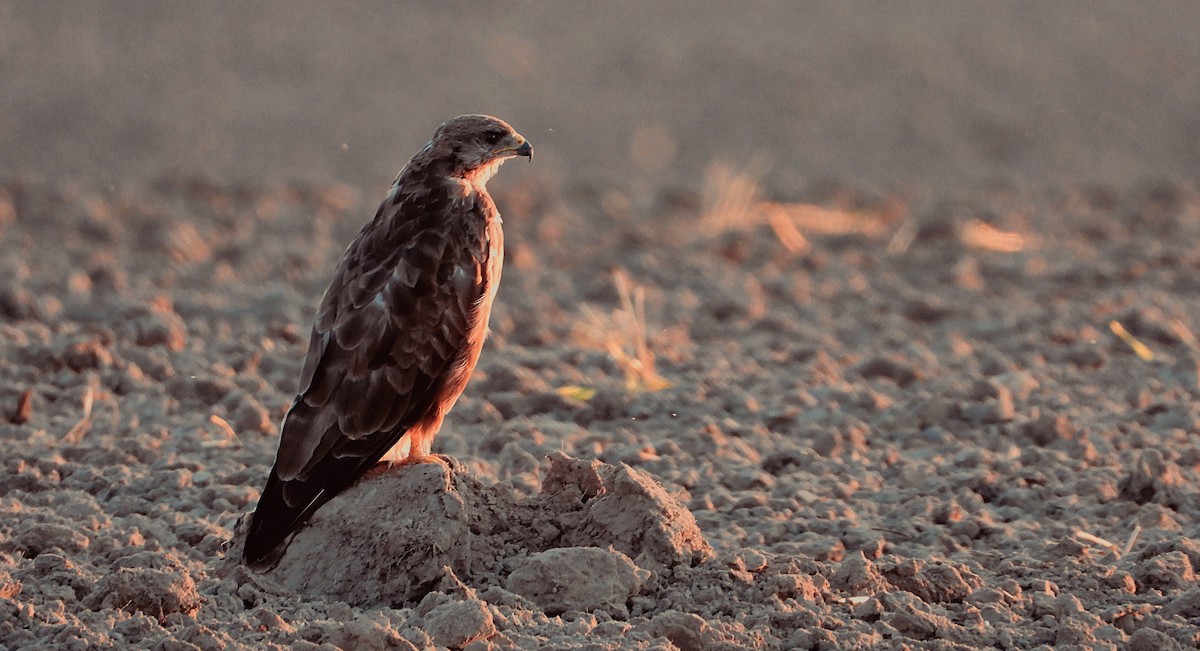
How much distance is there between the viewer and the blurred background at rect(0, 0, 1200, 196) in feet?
47.3

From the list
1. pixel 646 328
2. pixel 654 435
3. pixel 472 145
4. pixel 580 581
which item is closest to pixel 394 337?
pixel 472 145

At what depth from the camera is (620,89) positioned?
16.6 m

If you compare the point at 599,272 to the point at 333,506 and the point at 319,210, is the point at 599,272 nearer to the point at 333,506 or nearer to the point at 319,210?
the point at 319,210

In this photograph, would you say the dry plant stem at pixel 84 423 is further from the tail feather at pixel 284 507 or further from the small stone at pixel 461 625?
the small stone at pixel 461 625

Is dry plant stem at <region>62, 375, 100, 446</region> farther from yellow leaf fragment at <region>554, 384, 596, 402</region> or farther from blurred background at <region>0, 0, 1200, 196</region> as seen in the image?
blurred background at <region>0, 0, 1200, 196</region>

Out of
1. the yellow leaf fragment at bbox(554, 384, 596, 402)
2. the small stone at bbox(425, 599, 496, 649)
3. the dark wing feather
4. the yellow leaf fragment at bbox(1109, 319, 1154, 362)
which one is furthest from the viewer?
the yellow leaf fragment at bbox(1109, 319, 1154, 362)

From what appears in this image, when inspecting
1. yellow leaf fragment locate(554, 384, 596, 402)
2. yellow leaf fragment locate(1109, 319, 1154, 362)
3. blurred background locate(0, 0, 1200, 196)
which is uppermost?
yellow leaf fragment locate(1109, 319, 1154, 362)

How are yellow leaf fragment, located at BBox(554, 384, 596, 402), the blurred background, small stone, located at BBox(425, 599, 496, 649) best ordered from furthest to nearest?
the blurred background → yellow leaf fragment, located at BBox(554, 384, 596, 402) → small stone, located at BBox(425, 599, 496, 649)

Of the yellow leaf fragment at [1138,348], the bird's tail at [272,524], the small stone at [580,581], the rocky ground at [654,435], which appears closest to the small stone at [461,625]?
the rocky ground at [654,435]

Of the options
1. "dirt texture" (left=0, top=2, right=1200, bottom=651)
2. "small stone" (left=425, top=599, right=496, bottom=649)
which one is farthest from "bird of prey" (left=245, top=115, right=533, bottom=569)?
"small stone" (left=425, top=599, right=496, bottom=649)

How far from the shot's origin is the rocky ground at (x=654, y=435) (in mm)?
5129

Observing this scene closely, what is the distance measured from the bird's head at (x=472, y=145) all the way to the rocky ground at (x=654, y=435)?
1.21 metres

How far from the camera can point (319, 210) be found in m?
12.1

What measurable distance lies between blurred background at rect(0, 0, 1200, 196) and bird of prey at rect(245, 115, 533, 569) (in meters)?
7.22
